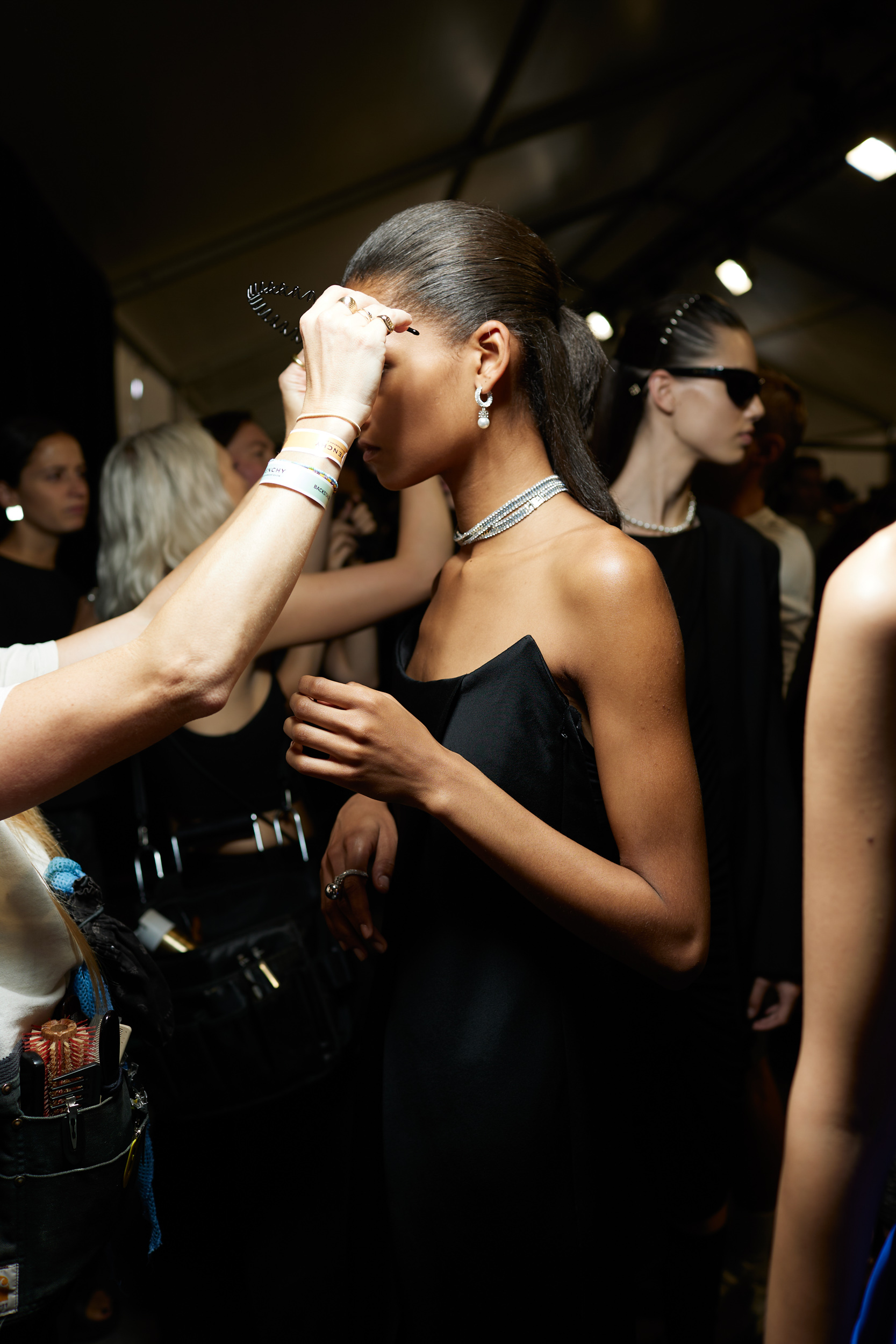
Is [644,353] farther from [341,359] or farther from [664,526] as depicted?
[341,359]

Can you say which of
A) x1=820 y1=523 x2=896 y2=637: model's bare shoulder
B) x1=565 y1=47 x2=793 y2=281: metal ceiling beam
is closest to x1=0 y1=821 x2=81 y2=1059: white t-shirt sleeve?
x1=820 y1=523 x2=896 y2=637: model's bare shoulder

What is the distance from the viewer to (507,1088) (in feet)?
3.71

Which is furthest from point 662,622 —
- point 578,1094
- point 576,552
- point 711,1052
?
point 711,1052

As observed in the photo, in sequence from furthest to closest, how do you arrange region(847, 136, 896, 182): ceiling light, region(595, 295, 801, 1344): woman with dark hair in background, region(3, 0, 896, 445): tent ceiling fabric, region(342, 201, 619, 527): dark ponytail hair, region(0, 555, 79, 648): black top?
region(847, 136, 896, 182): ceiling light → region(3, 0, 896, 445): tent ceiling fabric → region(0, 555, 79, 648): black top → region(595, 295, 801, 1344): woman with dark hair in background → region(342, 201, 619, 527): dark ponytail hair

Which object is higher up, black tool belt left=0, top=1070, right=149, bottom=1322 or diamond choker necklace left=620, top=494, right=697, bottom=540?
diamond choker necklace left=620, top=494, right=697, bottom=540

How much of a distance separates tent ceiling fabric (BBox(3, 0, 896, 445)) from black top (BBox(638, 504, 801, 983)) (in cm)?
67

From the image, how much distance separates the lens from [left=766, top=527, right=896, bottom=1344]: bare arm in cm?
60

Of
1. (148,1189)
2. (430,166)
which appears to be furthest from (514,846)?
(430,166)

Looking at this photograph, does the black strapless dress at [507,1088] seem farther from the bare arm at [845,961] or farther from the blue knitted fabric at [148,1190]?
the bare arm at [845,961]

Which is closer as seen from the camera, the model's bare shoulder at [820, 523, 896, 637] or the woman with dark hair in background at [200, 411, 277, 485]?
the model's bare shoulder at [820, 523, 896, 637]

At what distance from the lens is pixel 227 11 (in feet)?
9.62

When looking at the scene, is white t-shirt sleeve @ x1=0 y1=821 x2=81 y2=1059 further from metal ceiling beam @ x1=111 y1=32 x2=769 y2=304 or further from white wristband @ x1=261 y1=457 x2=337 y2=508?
metal ceiling beam @ x1=111 y1=32 x2=769 y2=304

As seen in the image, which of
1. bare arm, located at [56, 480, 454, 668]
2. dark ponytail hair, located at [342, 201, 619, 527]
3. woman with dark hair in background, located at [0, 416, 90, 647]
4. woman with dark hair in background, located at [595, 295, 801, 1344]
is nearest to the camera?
dark ponytail hair, located at [342, 201, 619, 527]

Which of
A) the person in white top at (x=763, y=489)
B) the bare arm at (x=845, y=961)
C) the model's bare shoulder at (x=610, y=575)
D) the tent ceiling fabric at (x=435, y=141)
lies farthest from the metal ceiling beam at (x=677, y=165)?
the bare arm at (x=845, y=961)
